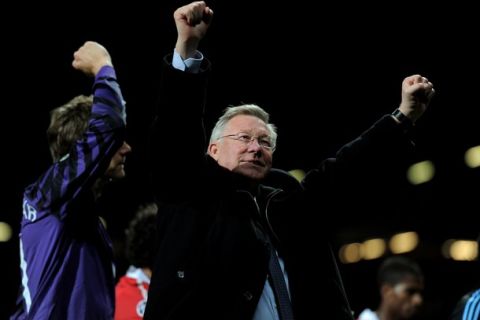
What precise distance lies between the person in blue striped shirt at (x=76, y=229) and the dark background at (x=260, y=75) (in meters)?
4.67

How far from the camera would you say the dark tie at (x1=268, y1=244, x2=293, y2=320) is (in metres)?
2.68

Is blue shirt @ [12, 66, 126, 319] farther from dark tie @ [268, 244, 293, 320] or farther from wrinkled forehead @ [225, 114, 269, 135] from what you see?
dark tie @ [268, 244, 293, 320]

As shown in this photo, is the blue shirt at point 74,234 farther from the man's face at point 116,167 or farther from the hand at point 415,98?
the hand at point 415,98

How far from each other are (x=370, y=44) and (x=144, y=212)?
24.7 feet

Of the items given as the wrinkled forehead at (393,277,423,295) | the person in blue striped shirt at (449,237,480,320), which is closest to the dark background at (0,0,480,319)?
the wrinkled forehead at (393,277,423,295)

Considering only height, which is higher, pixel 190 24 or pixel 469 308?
pixel 190 24

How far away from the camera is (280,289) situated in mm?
2709

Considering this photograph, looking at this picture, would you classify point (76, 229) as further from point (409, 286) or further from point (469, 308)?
point (409, 286)

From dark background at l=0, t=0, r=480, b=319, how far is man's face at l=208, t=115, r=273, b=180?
14.5ft

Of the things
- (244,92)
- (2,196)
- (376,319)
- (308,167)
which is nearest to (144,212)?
(376,319)

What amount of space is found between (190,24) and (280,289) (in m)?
1.03

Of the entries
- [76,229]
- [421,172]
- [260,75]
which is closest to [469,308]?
[76,229]

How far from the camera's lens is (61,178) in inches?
115

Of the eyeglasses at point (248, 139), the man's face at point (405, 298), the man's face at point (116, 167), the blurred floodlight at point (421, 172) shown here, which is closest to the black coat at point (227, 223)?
the eyeglasses at point (248, 139)
